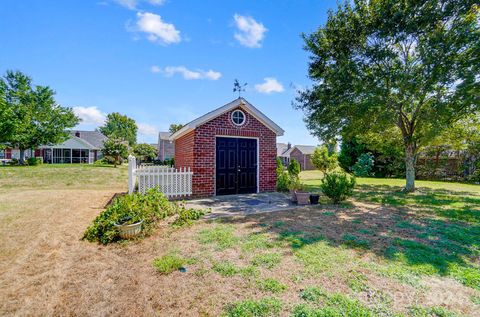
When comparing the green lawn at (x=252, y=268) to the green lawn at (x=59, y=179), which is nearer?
the green lawn at (x=252, y=268)

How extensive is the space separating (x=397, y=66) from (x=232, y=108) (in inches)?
275

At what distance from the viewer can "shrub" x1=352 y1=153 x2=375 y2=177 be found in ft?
73.9

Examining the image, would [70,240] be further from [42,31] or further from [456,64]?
[456,64]

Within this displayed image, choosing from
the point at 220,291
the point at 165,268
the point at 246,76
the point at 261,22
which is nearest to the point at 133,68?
the point at 246,76

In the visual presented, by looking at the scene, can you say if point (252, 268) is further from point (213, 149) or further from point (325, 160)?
point (325, 160)

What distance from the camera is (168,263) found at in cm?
359

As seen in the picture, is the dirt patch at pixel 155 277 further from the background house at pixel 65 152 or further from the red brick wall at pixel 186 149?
the background house at pixel 65 152

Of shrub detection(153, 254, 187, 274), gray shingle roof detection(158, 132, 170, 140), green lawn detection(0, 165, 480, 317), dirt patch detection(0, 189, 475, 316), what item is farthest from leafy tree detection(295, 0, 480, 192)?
gray shingle roof detection(158, 132, 170, 140)

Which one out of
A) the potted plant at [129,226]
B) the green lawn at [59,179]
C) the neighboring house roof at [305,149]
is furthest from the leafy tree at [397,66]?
the neighboring house roof at [305,149]

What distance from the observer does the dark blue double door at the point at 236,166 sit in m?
9.73

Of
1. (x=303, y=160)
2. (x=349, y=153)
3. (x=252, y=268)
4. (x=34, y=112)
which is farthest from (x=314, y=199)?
(x=303, y=160)

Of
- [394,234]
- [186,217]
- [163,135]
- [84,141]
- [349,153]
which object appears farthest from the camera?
[163,135]

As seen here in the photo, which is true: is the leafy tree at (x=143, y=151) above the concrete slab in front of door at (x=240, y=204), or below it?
above

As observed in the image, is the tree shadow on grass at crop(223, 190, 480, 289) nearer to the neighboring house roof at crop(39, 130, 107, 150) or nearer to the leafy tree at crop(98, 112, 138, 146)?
the neighboring house roof at crop(39, 130, 107, 150)
